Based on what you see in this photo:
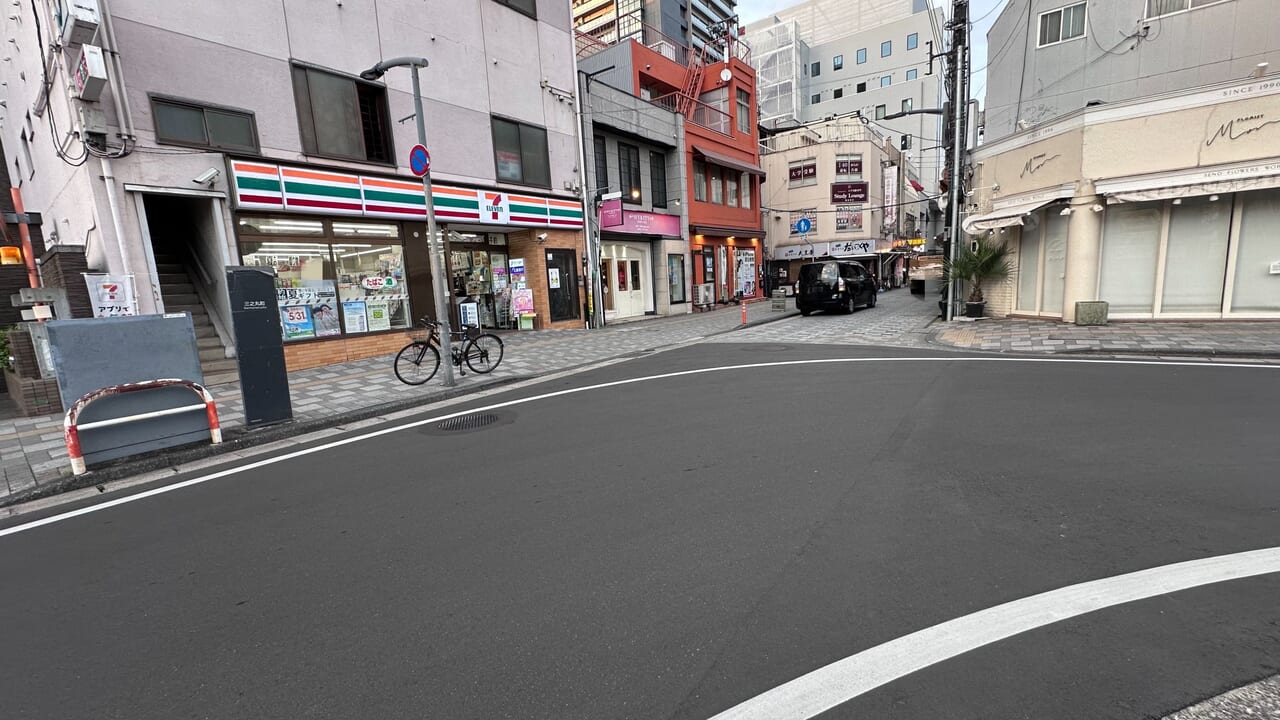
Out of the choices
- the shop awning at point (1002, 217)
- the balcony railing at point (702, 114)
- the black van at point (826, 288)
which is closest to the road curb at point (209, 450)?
the shop awning at point (1002, 217)

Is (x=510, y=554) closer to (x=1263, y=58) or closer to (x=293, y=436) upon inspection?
(x=293, y=436)

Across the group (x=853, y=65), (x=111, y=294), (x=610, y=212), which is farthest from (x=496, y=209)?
(x=853, y=65)

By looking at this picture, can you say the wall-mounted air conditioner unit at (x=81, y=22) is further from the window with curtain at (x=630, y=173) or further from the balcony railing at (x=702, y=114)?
the balcony railing at (x=702, y=114)

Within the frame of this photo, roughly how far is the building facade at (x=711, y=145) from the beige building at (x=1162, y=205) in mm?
12266

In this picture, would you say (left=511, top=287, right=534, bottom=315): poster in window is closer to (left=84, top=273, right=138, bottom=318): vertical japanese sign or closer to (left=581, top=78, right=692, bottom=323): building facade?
(left=581, top=78, right=692, bottom=323): building facade

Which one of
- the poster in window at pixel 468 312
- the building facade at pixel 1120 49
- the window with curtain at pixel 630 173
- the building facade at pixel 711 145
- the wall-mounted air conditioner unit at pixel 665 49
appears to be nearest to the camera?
the poster in window at pixel 468 312

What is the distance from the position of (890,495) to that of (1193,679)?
77.3 inches

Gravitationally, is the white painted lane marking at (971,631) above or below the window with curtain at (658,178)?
below

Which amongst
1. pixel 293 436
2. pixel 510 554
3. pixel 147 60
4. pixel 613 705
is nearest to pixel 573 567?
pixel 510 554

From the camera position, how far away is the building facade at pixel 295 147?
9078 millimetres

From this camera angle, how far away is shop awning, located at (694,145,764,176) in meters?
23.4

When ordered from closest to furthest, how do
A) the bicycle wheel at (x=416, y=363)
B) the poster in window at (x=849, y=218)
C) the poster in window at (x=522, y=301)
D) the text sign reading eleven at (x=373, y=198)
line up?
the bicycle wheel at (x=416, y=363), the text sign reading eleven at (x=373, y=198), the poster in window at (x=522, y=301), the poster in window at (x=849, y=218)

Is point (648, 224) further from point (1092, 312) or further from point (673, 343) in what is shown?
point (1092, 312)

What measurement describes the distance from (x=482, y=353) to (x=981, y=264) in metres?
13.8
